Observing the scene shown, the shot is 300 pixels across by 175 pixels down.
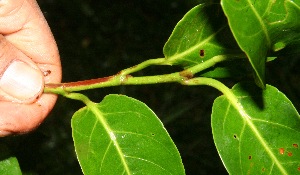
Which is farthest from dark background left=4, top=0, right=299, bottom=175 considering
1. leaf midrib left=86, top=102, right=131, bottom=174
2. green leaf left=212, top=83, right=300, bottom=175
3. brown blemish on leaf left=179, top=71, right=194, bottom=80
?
brown blemish on leaf left=179, top=71, right=194, bottom=80

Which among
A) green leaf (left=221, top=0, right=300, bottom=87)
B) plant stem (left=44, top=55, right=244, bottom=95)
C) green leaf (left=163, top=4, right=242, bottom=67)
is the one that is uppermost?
green leaf (left=221, top=0, right=300, bottom=87)

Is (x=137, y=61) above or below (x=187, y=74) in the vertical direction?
below

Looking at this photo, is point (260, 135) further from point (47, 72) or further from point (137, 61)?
point (137, 61)

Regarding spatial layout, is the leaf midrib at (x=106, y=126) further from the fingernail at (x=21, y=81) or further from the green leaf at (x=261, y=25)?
the green leaf at (x=261, y=25)

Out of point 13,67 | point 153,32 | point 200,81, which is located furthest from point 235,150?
point 153,32

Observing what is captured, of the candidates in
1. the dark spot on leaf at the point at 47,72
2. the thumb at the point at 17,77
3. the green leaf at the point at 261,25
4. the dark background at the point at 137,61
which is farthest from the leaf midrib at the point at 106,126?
the dark background at the point at 137,61

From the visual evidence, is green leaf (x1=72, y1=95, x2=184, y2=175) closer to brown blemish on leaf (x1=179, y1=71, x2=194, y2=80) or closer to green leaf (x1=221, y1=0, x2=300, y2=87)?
brown blemish on leaf (x1=179, y1=71, x2=194, y2=80)

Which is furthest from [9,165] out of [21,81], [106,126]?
[106,126]
